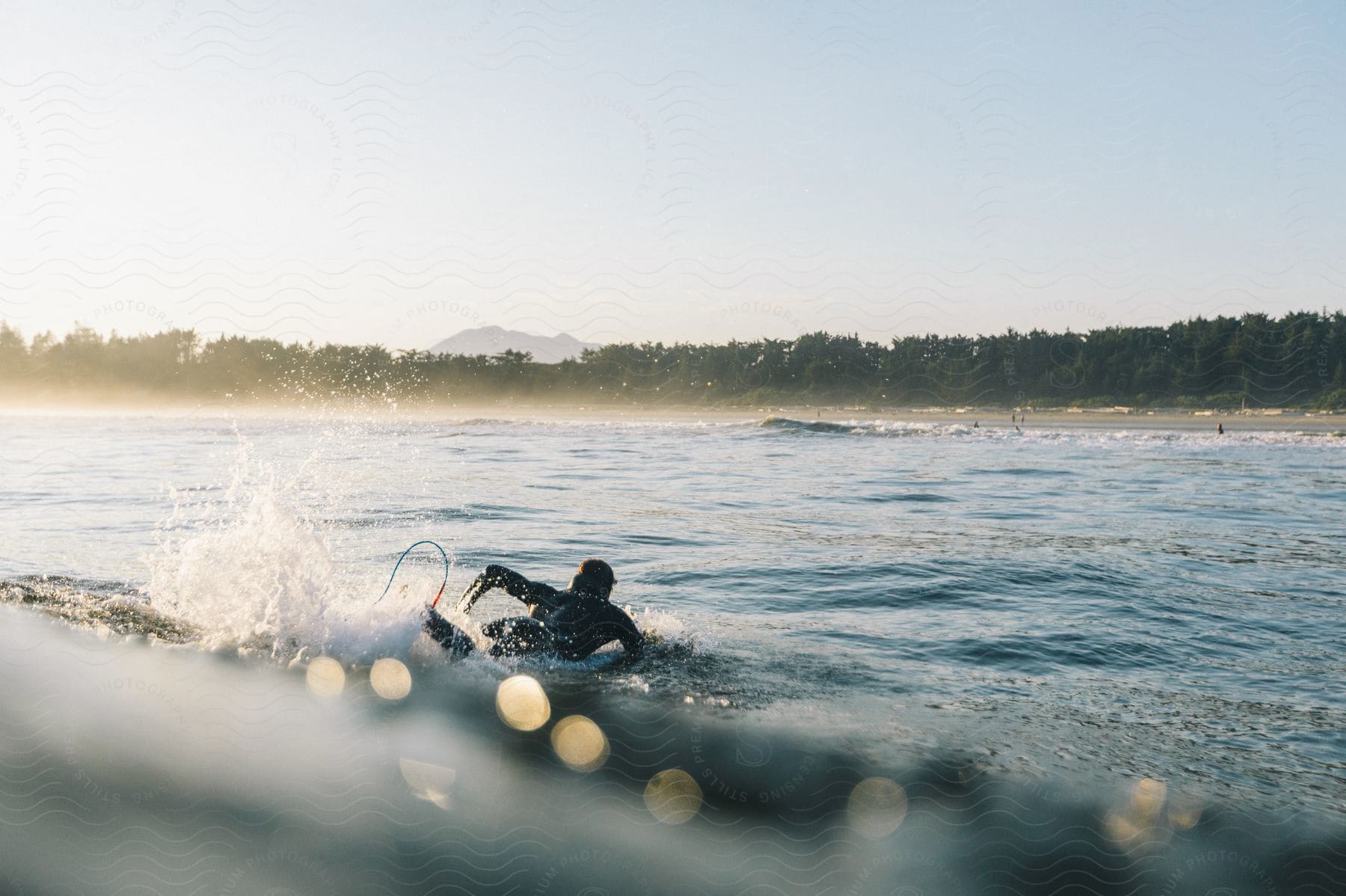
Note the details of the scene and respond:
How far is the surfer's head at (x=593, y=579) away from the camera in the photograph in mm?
7633

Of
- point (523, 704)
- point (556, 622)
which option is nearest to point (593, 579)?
point (556, 622)

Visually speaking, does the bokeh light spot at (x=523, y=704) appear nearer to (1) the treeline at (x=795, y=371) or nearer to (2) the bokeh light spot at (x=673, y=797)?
(2) the bokeh light spot at (x=673, y=797)

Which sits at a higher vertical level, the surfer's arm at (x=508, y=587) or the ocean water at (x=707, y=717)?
the surfer's arm at (x=508, y=587)

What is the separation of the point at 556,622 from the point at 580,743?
156 cm

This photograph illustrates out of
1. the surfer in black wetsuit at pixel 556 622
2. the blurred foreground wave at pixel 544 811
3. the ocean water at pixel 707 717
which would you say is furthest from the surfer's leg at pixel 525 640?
the blurred foreground wave at pixel 544 811

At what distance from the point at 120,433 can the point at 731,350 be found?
6950cm

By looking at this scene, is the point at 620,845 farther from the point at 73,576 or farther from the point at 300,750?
the point at 73,576

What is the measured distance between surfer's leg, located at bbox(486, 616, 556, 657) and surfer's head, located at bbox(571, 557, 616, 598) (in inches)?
18.6

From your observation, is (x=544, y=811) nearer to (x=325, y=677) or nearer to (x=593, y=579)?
(x=593, y=579)

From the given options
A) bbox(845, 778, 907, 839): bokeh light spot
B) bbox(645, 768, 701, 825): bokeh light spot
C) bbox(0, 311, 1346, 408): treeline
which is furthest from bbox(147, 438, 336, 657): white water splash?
bbox(0, 311, 1346, 408): treeline

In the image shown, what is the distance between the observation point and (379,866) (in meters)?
4.70

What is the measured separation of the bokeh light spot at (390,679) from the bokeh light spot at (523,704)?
0.82 m

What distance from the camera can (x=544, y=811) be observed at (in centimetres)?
523

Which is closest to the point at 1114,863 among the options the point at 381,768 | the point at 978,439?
the point at 381,768
